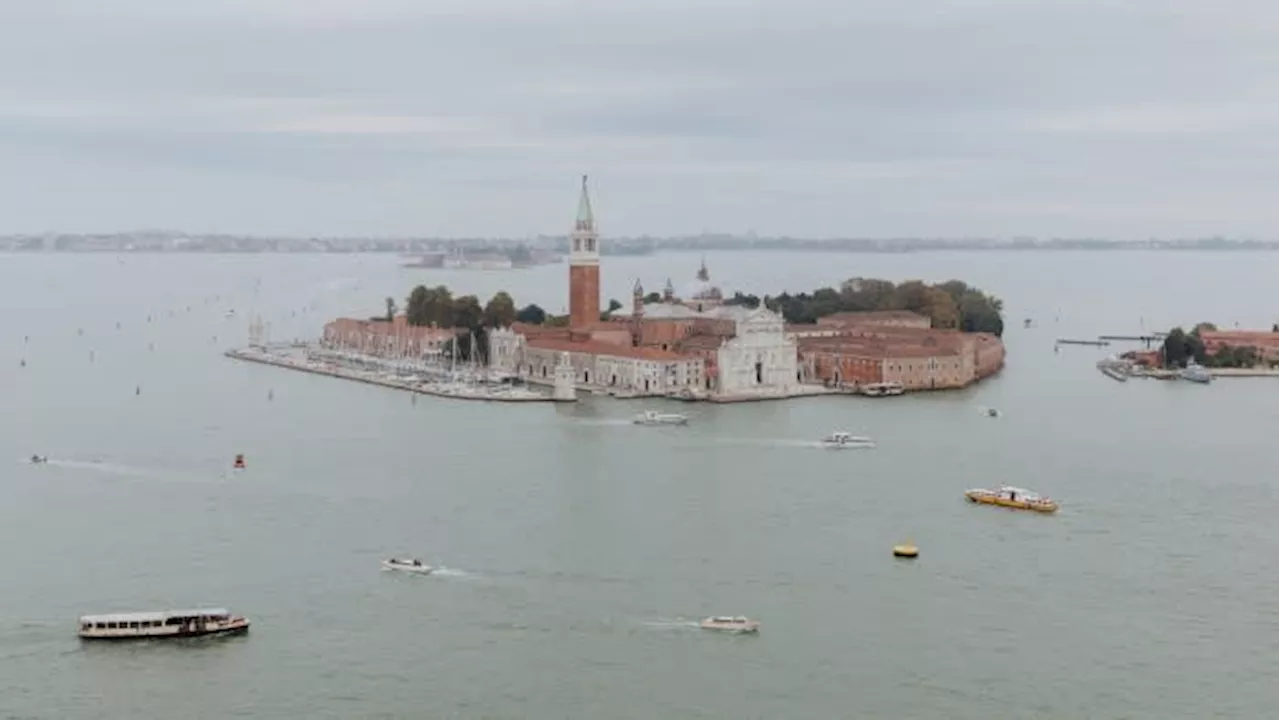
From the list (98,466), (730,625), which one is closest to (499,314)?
(98,466)

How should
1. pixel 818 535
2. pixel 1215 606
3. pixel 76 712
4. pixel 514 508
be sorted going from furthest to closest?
pixel 514 508
pixel 818 535
pixel 1215 606
pixel 76 712

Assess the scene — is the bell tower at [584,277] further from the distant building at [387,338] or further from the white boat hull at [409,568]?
the white boat hull at [409,568]

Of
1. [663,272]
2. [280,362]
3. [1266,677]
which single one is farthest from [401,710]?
[663,272]

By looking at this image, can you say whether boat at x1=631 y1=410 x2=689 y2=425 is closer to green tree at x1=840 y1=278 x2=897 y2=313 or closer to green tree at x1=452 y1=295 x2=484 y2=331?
green tree at x1=452 y1=295 x2=484 y2=331

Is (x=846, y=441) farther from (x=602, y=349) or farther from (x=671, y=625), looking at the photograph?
(x=602, y=349)

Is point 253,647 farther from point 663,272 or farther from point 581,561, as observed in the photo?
point 663,272

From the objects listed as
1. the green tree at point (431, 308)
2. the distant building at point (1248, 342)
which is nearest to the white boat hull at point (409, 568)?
the green tree at point (431, 308)
